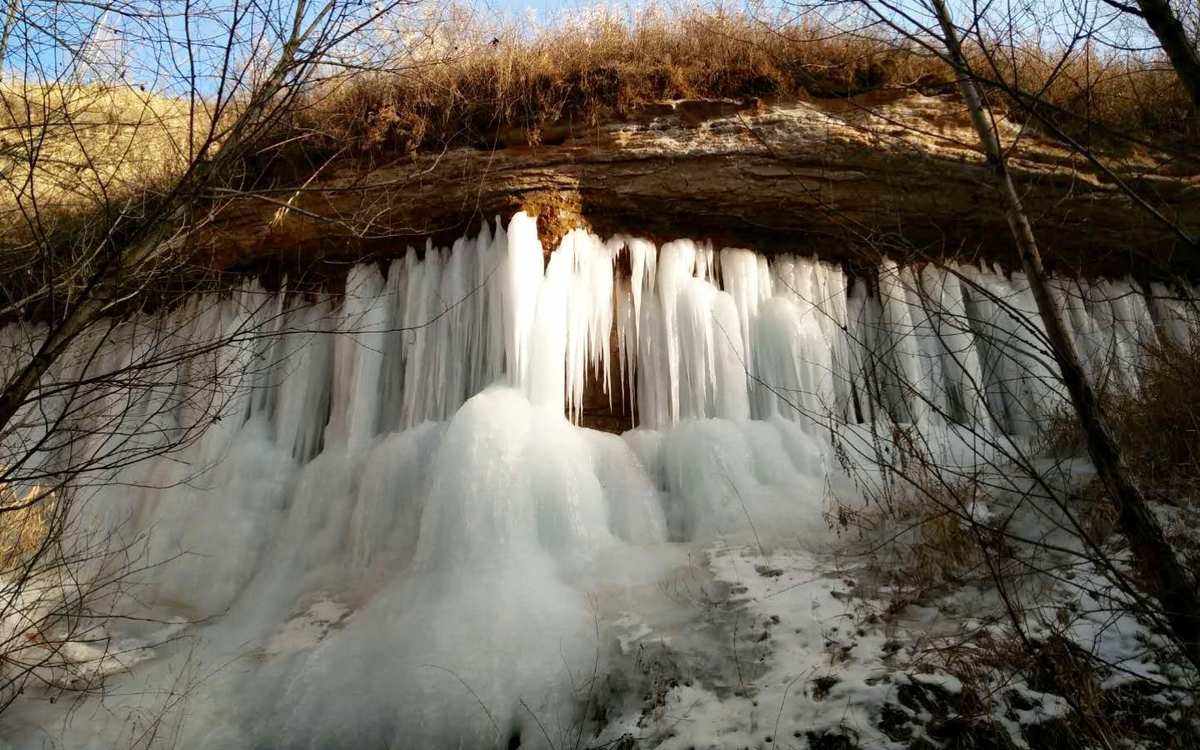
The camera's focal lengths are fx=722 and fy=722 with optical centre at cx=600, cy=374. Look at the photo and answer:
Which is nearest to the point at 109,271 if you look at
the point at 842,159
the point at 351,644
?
the point at 351,644

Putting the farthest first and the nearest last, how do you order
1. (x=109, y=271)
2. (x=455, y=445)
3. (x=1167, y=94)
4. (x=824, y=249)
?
(x=824, y=249) < (x=1167, y=94) < (x=455, y=445) < (x=109, y=271)

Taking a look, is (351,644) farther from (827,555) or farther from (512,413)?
(827,555)

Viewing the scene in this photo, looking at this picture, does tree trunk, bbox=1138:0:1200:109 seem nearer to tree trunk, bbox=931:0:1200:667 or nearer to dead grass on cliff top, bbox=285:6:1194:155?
tree trunk, bbox=931:0:1200:667

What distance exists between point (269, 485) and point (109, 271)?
168 inches

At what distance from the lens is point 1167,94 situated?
6332 millimetres

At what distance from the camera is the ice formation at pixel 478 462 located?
150 inches

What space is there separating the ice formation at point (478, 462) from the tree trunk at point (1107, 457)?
4.21 feet

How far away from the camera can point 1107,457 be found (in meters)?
2.08

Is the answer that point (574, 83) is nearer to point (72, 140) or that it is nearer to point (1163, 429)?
point (72, 140)

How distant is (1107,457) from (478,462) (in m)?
3.65

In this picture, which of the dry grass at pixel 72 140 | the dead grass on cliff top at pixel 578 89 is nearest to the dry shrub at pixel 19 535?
the dry grass at pixel 72 140

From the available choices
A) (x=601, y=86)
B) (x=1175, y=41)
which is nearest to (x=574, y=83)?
(x=601, y=86)

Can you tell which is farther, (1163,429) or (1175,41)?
(1163,429)

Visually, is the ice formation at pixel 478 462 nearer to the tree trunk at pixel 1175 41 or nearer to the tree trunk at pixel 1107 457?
the tree trunk at pixel 1107 457
